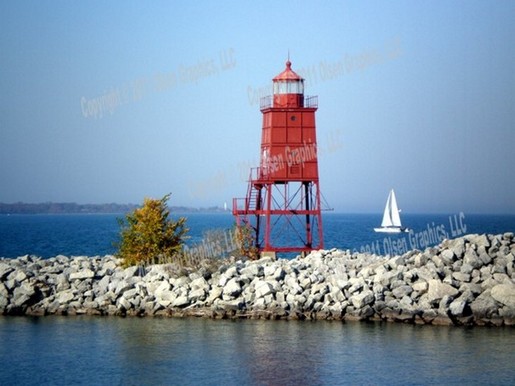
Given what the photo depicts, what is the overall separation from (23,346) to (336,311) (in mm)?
11125

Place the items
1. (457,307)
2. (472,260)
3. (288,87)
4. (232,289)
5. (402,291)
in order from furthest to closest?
(288,87) → (472,260) → (232,289) → (402,291) → (457,307)

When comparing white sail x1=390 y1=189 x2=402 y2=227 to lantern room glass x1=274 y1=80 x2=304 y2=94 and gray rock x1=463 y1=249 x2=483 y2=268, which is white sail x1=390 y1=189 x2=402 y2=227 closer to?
lantern room glass x1=274 y1=80 x2=304 y2=94

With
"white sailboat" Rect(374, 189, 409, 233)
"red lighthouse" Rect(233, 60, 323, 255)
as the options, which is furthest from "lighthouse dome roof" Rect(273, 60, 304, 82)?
"white sailboat" Rect(374, 189, 409, 233)

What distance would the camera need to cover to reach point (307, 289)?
114 ft

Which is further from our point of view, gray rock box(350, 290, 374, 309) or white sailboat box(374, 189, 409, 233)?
white sailboat box(374, 189, 409, 233)

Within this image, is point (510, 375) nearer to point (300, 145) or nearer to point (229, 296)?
point (229, 296)

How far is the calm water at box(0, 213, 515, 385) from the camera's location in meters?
25.8

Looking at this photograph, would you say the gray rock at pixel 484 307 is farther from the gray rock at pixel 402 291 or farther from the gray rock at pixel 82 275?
the gray rock at pixel 82 275

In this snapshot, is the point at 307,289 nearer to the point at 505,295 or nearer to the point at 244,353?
the point at 244,353

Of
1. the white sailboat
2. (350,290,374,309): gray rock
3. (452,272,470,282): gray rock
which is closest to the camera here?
(350,290,374,309): gray rock

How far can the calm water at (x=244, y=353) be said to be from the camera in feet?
84.7

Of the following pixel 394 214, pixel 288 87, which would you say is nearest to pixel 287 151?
pixel 288 87

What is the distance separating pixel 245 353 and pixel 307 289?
684cm

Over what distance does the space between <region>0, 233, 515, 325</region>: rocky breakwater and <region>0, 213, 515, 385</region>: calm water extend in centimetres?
79
